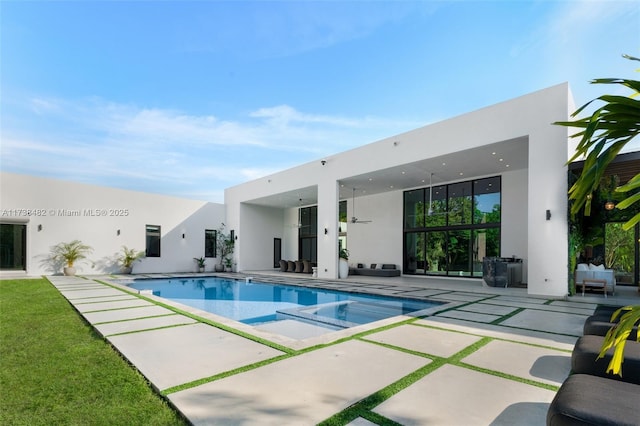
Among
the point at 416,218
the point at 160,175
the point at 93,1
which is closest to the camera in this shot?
the point at 93,1

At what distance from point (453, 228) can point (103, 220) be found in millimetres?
15295

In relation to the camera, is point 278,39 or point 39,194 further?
point 39,194

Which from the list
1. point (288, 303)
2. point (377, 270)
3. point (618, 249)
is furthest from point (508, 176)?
point (288, 303)

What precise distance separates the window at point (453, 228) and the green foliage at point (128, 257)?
12.5 m

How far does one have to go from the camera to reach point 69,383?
2715 mm

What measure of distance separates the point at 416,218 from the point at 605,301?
789cm

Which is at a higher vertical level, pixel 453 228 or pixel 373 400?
pixel 453 228

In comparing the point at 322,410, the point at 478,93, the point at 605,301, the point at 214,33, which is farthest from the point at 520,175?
the point at 322,410

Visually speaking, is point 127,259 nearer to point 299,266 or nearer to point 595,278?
point 299,266

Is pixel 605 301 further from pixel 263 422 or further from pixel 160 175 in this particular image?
pixel 160 175

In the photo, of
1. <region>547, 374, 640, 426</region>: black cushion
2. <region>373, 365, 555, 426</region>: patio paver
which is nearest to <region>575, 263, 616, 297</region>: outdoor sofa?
<region>373, 365, 555, 426</region>: patio paver

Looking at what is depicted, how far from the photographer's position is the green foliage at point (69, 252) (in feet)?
44.6

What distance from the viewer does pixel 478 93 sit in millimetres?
10438

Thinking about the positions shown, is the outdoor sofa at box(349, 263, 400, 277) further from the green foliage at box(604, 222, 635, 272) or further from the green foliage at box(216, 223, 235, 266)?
the green foliage at box(604, 222, 635, 272)
